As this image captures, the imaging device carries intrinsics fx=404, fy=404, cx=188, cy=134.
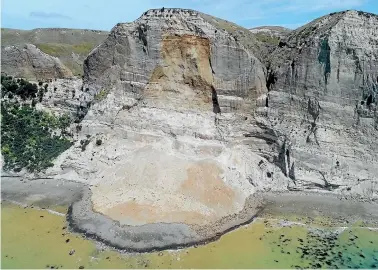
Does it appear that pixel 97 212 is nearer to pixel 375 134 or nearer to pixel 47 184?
pixel 47 184

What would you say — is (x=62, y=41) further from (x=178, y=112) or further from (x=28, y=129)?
(x=178, y=112)

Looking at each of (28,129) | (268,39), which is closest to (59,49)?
(28,129)

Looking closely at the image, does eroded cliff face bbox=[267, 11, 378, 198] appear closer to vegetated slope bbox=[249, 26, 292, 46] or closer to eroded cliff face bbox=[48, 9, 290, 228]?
eroded cliff face bbox=[48, 9, 290, 228]

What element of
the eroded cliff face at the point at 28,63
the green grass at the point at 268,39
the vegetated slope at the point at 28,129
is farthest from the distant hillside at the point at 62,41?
the green grass at the point at 268,39

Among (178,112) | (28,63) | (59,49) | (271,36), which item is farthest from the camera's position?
(59,49)

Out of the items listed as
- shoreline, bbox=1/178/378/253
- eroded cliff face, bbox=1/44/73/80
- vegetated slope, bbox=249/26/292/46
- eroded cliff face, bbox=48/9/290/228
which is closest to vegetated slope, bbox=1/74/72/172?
eroded cliff face, bbox=48/9/290/228
